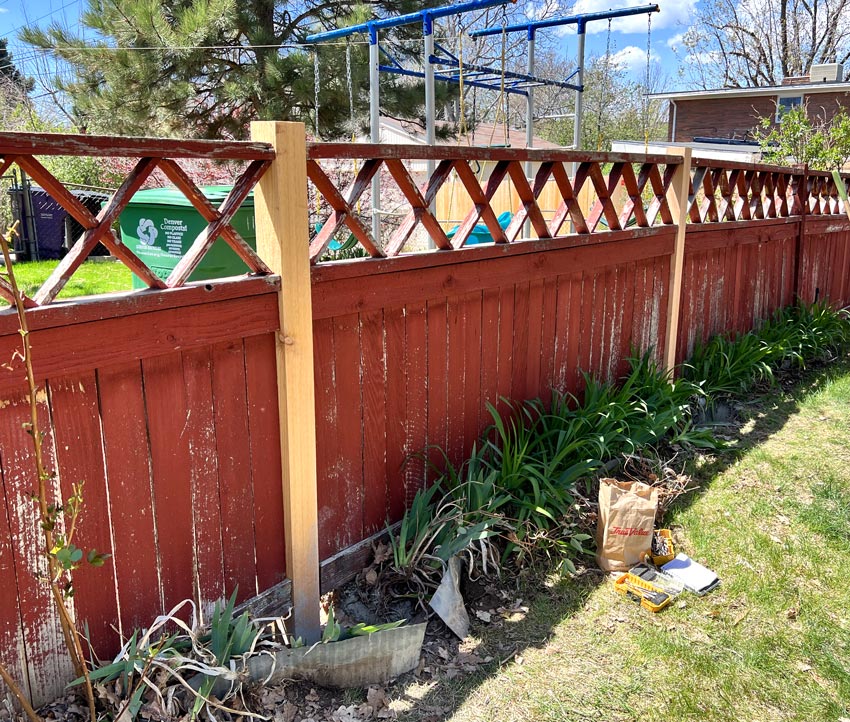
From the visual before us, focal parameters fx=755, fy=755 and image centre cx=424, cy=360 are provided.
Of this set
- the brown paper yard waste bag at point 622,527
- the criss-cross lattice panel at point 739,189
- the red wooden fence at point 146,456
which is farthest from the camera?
the criss-cross lattice panel at point 739,189

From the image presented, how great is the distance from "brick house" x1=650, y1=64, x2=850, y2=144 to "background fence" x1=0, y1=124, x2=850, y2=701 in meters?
22.6

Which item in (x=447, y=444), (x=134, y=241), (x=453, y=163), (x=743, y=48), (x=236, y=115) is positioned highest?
(x=743, y=48)

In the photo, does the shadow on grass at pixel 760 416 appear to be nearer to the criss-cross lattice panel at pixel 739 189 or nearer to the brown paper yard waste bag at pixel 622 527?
the brown paper yard waste bag at pixel 622 527

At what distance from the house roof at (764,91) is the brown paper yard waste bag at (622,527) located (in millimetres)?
23521

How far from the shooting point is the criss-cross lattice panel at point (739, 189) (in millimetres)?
5438

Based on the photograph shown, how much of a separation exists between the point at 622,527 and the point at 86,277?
857cm

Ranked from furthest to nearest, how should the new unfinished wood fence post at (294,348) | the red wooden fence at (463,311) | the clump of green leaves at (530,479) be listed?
the clump of green leaves at (530,479) → the red wooden fence at (463,311) → the new unfinished wood fence post at (294,348)

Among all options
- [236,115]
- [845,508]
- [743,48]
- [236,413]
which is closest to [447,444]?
[236,413]

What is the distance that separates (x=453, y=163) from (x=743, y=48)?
34864mm

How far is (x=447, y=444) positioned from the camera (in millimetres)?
3514

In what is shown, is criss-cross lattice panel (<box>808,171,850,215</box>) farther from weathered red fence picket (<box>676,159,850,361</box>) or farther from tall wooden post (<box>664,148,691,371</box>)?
tall wooden post (<box>664,148,691,371</box>)

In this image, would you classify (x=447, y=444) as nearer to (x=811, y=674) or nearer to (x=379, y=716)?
(x=379, y=716)

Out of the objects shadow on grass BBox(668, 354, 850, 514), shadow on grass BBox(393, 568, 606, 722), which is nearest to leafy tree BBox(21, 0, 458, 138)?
shadow on grass BBox(668, 354, 850, 514)

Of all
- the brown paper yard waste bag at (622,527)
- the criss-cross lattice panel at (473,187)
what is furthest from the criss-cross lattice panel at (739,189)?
the brown paper yard waste bag at (622,527)
